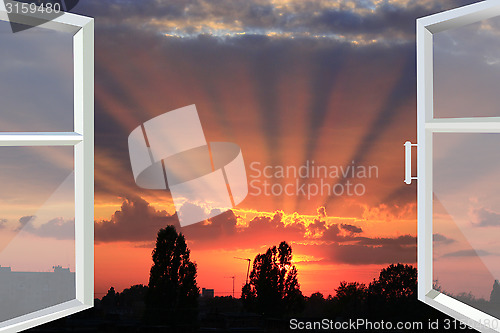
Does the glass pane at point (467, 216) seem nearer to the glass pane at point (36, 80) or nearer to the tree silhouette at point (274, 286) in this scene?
the glass pane at point (36, 80)

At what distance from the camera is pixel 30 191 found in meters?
2.93

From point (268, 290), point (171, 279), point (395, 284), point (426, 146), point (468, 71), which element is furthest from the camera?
point (171, 279)

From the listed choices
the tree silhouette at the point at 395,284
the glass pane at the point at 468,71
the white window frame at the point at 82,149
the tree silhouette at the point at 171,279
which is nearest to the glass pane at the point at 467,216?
the glass pane at the point at 468,71

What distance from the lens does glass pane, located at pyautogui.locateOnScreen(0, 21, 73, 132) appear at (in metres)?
2.81

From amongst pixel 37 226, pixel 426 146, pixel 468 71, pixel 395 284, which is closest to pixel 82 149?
pixel 37 226

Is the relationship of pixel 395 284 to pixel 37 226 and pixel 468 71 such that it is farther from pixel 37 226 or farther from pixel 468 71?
pixel 37 226

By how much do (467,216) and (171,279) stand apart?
18.4ft

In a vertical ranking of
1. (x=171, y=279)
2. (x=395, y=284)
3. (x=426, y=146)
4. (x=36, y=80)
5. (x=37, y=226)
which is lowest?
(x=171, y=279)

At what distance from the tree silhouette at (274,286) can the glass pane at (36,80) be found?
13.9 ft

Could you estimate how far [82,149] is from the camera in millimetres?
2510

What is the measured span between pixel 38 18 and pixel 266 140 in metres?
2.65

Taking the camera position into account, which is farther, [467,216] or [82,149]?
[467,216]

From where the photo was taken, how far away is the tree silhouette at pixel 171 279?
285 inches

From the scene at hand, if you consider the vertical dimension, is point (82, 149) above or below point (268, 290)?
above
